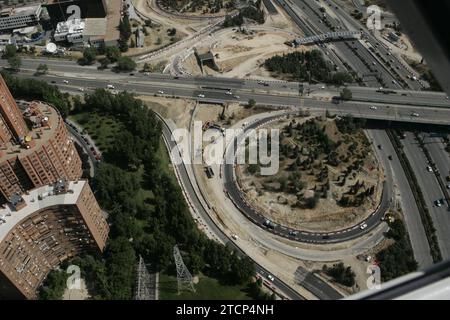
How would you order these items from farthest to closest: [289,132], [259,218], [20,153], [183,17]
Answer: [183,17], [289,132], [259,218], [20,153]

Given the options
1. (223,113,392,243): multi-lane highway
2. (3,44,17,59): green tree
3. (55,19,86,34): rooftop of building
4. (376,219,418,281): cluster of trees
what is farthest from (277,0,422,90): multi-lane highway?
Result: (3,44,17,59): green tree

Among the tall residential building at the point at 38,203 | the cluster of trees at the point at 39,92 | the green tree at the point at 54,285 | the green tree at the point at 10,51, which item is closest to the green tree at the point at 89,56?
the cluster of trees at the point at 39,92

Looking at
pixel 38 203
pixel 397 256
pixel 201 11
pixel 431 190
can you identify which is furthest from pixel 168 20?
pixel 397 256

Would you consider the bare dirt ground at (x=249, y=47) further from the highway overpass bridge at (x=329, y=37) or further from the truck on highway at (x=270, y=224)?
the truck on highway at (x=270, y=224)
